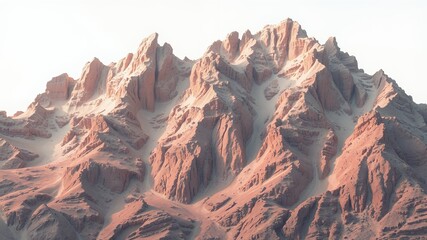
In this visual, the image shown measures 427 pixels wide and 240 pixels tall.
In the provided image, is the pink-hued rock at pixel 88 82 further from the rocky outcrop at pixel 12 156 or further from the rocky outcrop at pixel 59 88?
the rocky outcrop at pixel 12 156

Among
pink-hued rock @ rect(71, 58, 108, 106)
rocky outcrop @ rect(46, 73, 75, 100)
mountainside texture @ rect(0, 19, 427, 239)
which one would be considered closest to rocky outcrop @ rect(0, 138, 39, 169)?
mountainside texture @ rect(0, 19, 427, 239)

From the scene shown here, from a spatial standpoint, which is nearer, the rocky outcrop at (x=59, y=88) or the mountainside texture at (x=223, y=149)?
the mountainside texture at (x=223, y=149)

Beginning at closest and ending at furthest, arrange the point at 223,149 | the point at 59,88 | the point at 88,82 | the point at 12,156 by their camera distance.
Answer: the point at 223,149, the point at 12,156, the point at 88,82, the point at 59,88

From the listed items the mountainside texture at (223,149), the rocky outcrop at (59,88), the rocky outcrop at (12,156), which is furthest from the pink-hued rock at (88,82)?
the rocky outcrop at (12,156)

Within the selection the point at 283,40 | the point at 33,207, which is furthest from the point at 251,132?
the point at 33,207

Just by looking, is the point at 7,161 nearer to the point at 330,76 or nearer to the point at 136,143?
the point at 136,143

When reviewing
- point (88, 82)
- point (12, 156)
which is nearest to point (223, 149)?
point (12, 156)

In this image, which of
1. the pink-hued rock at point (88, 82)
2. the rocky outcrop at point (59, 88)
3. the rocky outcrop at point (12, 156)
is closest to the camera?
the rocky outcrop at point (12, 156)

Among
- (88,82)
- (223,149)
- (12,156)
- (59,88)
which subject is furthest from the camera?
(59,88)

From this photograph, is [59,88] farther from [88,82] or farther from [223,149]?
[223,149]

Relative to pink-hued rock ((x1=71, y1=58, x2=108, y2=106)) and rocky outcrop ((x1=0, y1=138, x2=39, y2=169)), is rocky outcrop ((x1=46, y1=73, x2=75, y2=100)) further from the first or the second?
rocky outcrop ((x1=0, y1=138, x2=39, y2=169))
